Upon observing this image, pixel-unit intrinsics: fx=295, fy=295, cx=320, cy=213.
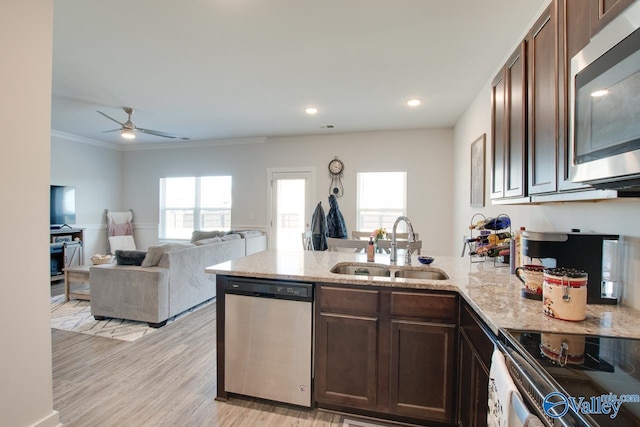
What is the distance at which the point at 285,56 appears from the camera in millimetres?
2664

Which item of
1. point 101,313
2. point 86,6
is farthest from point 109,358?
point 86,6

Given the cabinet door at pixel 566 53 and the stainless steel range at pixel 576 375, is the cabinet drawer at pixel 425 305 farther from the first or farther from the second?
the cabinet door at pixel 566 53

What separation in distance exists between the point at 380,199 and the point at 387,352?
3879 millimetres

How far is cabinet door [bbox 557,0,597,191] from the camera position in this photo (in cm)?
113

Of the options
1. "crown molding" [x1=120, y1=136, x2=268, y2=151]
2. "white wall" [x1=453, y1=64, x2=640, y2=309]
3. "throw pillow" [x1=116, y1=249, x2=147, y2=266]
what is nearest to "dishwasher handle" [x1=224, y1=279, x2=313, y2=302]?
"white wall" [x1=453, y1=64, x2=640, y2=309]

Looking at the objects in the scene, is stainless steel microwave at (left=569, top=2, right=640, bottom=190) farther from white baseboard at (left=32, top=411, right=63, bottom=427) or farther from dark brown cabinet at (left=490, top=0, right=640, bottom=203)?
white baseboard at (left=32, top=411, right=63, bottom=427)

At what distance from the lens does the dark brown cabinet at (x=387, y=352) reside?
1.70 metres

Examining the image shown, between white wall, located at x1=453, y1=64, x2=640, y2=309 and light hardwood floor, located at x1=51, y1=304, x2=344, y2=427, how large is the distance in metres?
1.78

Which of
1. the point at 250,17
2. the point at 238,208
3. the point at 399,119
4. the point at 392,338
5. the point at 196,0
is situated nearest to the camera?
the point at 392,338

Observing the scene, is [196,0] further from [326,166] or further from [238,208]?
[238,208]

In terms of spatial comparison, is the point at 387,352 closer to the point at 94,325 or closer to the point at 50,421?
the point at 50,421

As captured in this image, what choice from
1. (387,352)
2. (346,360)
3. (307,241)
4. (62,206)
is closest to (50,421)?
(346,360)

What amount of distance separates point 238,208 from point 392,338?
4.94m

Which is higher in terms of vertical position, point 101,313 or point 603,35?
point 603,35
